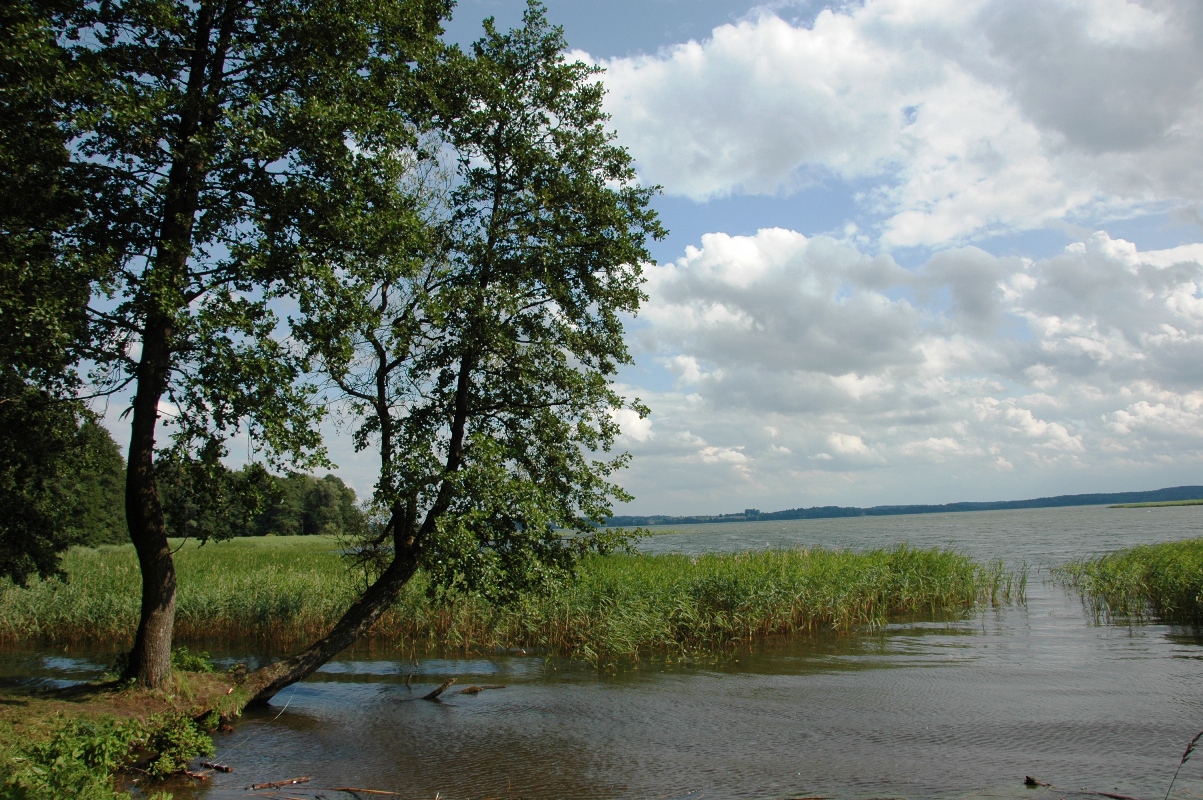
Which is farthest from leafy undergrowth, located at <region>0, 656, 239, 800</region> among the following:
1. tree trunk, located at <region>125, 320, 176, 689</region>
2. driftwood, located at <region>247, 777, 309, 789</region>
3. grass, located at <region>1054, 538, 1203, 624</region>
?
grass, located at <region>1054, 538, 1203, 624</region>

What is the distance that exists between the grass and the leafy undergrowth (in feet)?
71.5

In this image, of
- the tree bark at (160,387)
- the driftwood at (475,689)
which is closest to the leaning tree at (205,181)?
the tree bark at (160,387)

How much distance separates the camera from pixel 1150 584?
21094 millimetres

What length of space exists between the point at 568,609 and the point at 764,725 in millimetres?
6826

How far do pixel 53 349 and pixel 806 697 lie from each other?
12660mm

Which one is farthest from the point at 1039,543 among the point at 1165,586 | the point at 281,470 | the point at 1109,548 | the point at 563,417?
the point at 281,470

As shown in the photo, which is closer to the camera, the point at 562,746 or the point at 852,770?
the point at 852,770

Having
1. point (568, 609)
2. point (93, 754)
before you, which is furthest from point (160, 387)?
point (568, 609)

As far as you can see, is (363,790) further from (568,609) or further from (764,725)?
(568,609)

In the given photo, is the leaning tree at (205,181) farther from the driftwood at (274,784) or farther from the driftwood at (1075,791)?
the driftwood at (1075,791)

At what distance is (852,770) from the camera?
9.74 m

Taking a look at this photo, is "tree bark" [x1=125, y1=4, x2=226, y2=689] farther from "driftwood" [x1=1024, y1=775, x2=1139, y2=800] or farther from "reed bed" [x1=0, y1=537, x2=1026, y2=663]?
"driftwood" [x1=1024, y1=775, x2=1139, y2=800]

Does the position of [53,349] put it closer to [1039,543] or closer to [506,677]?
[506,677]

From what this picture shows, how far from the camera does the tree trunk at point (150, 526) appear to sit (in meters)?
10.8
